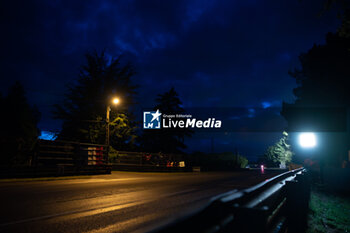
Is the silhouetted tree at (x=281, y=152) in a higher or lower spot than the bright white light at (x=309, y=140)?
lower

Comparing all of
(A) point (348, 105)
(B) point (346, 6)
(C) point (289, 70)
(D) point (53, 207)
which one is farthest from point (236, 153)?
(D) point (53, 207)

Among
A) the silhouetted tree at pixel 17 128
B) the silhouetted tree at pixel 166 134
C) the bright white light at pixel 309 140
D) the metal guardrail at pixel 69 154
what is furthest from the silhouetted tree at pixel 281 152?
the metal guardrail at pixel 69 154

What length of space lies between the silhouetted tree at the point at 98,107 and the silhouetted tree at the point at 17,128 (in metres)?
4.25

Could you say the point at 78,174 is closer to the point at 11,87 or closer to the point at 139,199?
the point at 139,199

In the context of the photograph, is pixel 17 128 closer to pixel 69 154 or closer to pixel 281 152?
pixel 69 154

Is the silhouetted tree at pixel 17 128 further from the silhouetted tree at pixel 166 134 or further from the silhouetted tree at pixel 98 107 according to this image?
the silhouetted tree at pixel 166 134

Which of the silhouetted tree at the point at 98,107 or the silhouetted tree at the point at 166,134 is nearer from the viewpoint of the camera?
the silhouetted tree at the point at 98,107

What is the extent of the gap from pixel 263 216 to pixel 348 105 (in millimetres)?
38305

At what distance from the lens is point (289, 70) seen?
49.2 metres

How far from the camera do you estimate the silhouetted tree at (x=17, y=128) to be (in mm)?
14953

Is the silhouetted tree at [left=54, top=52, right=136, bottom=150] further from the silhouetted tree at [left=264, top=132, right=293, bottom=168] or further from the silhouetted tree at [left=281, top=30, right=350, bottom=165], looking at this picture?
the silhouetted tree at [left=264, top=132, right=293, bottom=168]

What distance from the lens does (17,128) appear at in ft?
129

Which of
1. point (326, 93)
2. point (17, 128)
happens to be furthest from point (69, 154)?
point (326, 93)

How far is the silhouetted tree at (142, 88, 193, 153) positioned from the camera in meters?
57.9
